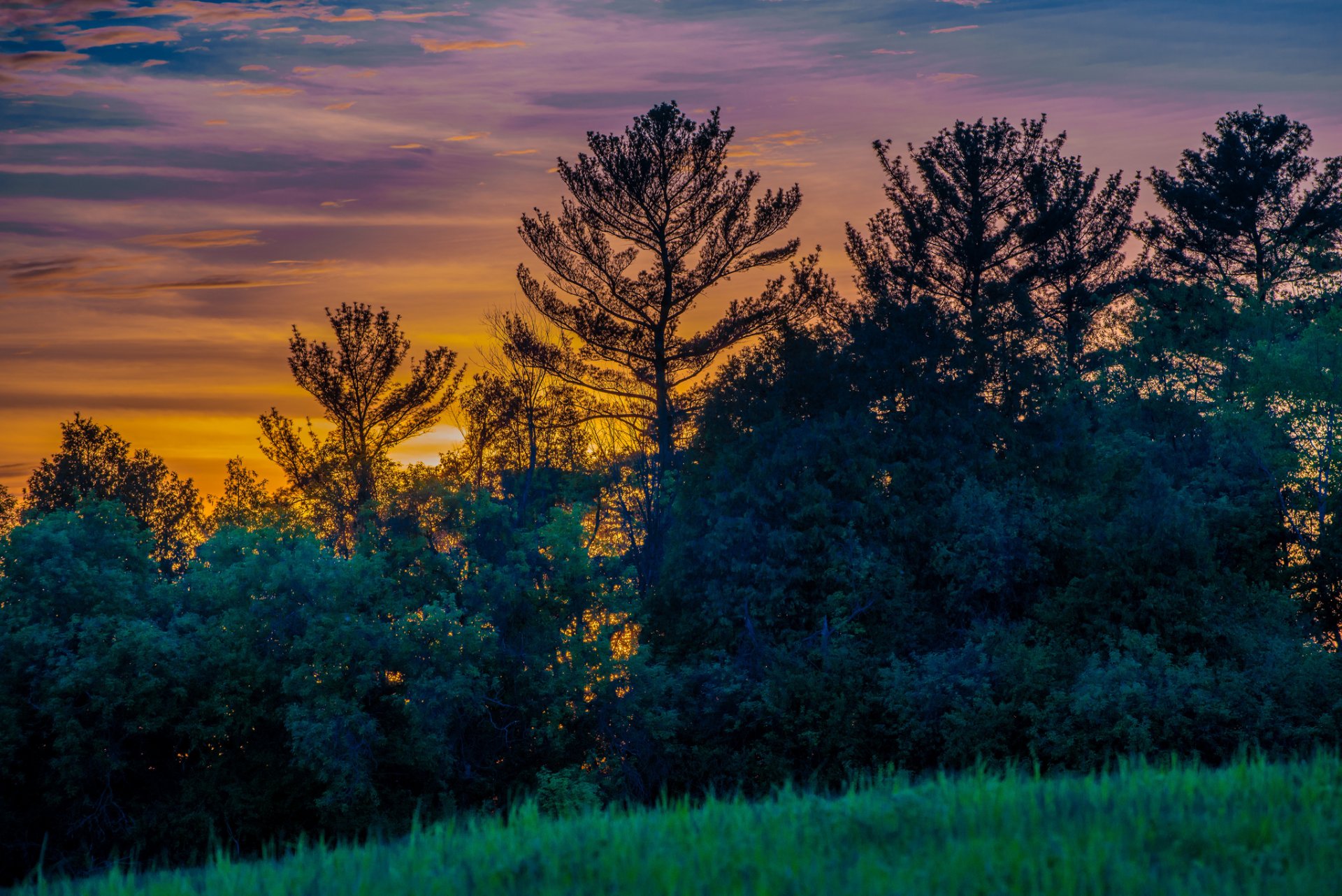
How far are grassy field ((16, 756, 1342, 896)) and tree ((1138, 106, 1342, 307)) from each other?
3975 cm

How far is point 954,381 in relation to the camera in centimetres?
3256

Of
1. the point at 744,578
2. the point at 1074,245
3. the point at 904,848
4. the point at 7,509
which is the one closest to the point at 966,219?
the point at 1074,245

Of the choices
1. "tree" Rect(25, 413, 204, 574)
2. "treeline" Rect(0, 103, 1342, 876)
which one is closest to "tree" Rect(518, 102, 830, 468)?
"treeline" Rect(0, 103, 1342, 876)

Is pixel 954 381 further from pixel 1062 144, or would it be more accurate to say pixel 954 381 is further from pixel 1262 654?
pixel 1062 144

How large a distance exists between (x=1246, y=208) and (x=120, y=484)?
55.3 metres

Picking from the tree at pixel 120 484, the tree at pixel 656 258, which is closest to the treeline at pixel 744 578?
the tree at pixel 656 258

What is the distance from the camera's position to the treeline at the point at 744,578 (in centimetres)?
2414

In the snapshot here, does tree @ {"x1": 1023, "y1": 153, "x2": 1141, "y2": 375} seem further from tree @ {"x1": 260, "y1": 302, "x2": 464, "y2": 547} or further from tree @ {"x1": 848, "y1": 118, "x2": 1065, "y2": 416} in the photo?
tree @ {"x1": 260, "y1": 302, "x2": 464, "y2": 547}

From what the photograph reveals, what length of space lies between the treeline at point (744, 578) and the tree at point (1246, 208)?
1.69 ft

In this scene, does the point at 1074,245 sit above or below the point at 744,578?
above

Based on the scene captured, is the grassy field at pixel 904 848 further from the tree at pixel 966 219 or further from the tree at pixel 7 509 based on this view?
the tree at pixel 7 509

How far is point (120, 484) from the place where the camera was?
60.9 m

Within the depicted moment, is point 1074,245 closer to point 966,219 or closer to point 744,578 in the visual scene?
point 966,219

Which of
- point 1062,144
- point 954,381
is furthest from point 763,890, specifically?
point 1062,144
